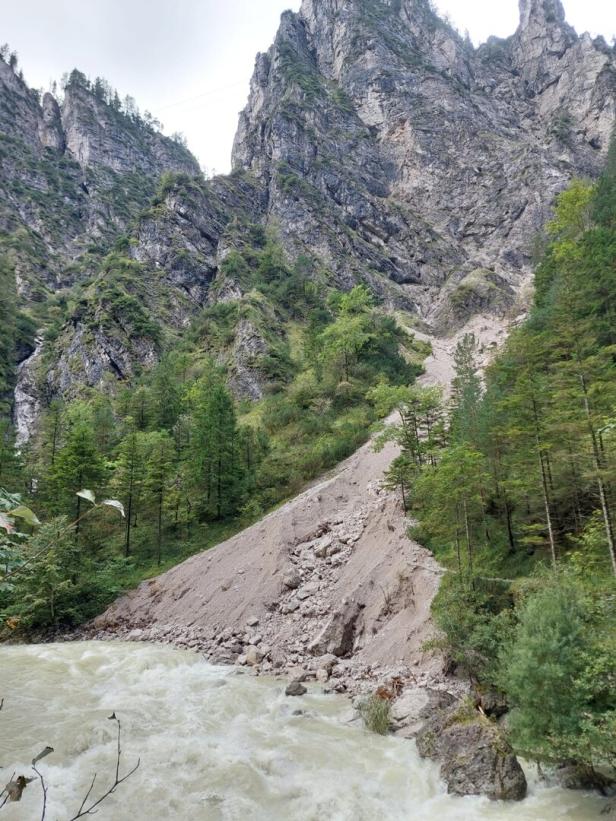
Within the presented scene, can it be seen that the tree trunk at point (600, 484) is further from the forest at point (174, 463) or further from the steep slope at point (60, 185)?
the steep slope at point (60, 185)

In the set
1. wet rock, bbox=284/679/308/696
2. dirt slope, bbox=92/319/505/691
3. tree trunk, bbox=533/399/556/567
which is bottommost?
wet rock, bbox=284/679/308/696

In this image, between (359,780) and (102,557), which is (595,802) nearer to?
(359,780)

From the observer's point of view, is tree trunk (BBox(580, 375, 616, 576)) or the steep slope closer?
tree trunk (BBox(580, 375, 616, 576))

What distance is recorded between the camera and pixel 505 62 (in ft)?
501

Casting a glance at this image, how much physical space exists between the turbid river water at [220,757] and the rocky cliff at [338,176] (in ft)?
175

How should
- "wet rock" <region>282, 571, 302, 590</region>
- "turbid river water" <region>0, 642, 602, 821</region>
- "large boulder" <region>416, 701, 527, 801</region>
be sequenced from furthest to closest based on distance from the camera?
1. "wet rock" <region>282, 571, 302, 590</region>
2. "large boulder" <region>416, 701, 527, 801</region>
3. "turbid river water" <region>0, 642, 602, 821</region>

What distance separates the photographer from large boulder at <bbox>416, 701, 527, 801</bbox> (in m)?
10.3

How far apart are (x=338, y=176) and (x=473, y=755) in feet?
399

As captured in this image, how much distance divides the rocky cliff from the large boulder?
5783cm

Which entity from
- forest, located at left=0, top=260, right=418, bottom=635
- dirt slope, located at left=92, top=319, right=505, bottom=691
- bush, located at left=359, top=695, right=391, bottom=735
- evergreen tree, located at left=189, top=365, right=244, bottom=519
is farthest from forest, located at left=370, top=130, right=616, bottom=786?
evergreen tree, located at left=189, top=365, right=244, bottom=519

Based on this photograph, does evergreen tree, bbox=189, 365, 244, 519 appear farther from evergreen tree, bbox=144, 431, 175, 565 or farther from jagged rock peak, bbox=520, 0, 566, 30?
jagged rock peak, bbox=520, 0, 566, 30

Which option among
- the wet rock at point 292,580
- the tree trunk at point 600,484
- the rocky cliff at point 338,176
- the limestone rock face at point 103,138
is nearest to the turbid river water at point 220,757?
the wet rock at point 292,580

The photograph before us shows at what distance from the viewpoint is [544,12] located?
148 m

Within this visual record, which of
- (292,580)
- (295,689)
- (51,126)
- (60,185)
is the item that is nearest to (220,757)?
(295,689)
